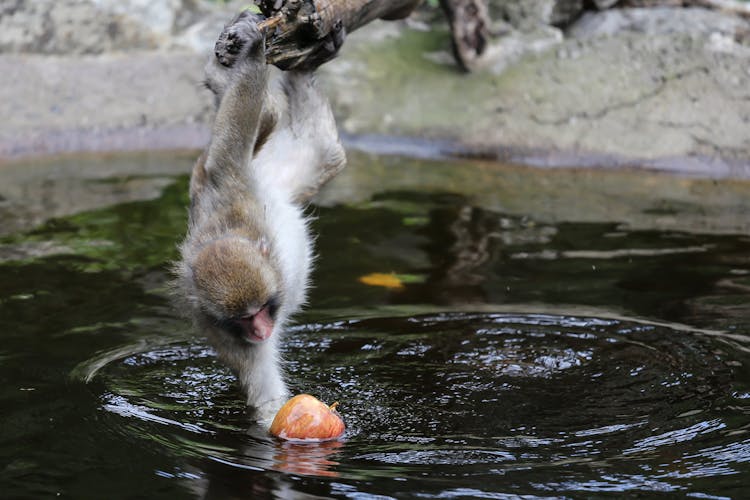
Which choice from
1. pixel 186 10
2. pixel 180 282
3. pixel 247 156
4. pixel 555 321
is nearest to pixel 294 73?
pixel 247 156

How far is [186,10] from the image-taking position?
9.95m

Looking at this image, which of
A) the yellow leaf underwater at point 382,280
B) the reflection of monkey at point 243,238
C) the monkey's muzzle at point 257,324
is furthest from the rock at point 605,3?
the monkey's muzzle at point 257,324

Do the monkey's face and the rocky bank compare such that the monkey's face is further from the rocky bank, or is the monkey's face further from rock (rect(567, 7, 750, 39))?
rock (rect(567, 7, 750, 39))

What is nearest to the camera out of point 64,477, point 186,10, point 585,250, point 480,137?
point 64,477

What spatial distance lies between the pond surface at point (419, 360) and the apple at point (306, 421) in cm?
5

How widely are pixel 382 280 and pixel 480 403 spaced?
178 cm

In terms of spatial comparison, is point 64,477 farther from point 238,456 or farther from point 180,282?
point 180,282

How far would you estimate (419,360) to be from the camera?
473 centimetres

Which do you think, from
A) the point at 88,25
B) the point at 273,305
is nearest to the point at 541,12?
the point at 88,25

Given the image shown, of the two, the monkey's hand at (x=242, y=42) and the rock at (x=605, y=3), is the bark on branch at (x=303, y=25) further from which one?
the rock at (x=605, y=3)

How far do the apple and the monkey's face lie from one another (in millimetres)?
265

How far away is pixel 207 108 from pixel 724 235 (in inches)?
176

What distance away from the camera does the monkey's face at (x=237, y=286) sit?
3.82 m

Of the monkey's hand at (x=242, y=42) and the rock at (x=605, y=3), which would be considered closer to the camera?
the monkey's hand at (x=242, y=42)
